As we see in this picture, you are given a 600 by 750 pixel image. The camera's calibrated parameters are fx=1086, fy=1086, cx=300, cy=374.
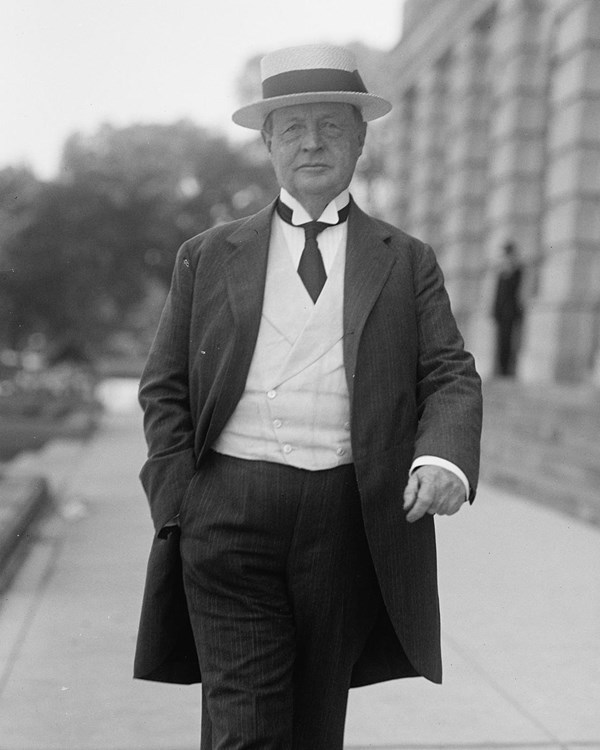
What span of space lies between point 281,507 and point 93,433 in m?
16.2

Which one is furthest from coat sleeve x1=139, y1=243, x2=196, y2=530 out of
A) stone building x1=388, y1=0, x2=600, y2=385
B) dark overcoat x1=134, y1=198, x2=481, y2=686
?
stone building x1=388, y1=0, x2=600, y2=385

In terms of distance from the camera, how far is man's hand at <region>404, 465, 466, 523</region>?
7.79 feet

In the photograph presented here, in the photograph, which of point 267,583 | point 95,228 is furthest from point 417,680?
point 95,228

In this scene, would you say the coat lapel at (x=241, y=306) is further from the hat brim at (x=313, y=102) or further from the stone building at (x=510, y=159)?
the stone building at (x=510, y=159)

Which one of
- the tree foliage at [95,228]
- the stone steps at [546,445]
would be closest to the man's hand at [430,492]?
the stone steps at [546,445]

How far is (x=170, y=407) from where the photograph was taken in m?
2.64

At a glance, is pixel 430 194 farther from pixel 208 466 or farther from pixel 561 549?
pixel 208 466

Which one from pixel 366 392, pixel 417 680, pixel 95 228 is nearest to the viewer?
pixel 366 392

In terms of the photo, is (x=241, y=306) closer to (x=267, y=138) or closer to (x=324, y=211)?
(x=324, y=211)

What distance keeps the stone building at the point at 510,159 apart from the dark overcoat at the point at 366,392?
33.2 feet

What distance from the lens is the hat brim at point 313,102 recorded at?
2586mm

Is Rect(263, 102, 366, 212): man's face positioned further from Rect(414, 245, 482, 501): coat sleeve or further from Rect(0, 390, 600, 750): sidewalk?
Rect(0, 390, 600, 750): sidewalk

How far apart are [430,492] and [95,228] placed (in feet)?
55.3

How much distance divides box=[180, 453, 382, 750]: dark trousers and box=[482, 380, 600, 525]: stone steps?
19.7 ft
